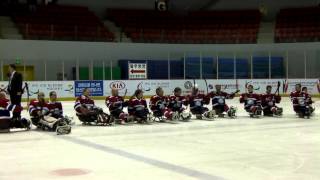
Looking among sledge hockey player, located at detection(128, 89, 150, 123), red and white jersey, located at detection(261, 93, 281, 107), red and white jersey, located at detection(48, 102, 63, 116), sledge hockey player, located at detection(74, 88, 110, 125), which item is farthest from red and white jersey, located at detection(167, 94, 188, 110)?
red and white jersey, located at detection(48, 102, 63, 116)

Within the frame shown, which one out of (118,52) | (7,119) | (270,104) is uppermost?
(118,52)

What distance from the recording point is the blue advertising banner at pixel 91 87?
27609 millimetres

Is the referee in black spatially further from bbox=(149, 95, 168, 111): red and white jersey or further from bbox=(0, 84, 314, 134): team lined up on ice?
bbox=(149, 95, 168, 111): red and white jersey

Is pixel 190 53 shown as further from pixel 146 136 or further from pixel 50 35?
pixel 146 136

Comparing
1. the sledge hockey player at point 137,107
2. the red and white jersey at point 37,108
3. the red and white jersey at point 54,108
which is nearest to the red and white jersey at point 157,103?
the sledge hockey player at point 137,107

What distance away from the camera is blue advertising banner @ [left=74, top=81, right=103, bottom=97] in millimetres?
27609

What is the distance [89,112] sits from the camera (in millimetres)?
14609

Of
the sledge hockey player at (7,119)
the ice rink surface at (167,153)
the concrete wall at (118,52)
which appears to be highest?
the concrete wall at (118,52)

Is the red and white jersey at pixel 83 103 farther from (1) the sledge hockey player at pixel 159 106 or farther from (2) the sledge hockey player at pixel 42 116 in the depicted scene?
(1) the sledge hockey player at pixel 159 106

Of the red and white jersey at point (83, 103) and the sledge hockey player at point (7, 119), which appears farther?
the red and white jersey at point (83, 103)

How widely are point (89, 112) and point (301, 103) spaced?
23.1 ft

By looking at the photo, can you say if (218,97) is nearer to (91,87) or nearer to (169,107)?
(169,107)

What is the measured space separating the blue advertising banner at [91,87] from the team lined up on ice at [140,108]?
11.3 metres

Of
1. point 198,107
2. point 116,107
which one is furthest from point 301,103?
point 116,107
